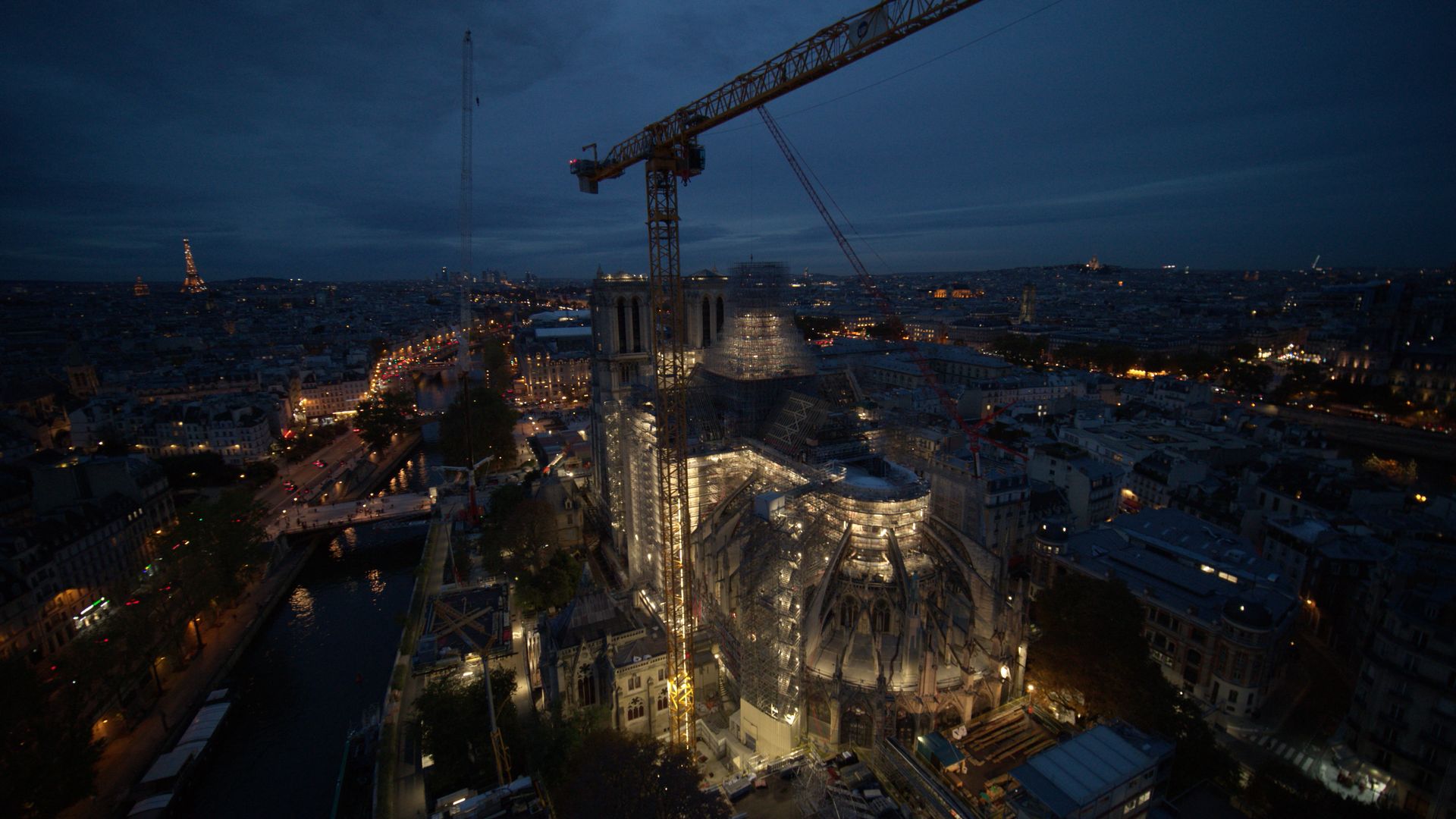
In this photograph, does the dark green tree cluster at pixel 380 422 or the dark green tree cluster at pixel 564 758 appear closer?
the dark green tree cluster at pixel 564 758

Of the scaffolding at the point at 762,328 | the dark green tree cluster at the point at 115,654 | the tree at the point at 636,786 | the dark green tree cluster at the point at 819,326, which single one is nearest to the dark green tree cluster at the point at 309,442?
the dark green tree cluster at the point at 115,654

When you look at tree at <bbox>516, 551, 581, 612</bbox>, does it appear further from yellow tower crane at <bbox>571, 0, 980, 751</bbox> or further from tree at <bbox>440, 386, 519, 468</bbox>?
tree at <bbox>440, 386, 519, 468</bbox>

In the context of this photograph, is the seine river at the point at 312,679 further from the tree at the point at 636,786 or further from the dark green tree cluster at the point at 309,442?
the dark green tree cluster at the point at 309,442

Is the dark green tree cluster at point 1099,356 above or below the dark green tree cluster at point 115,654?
above

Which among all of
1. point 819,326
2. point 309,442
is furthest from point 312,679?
point 819,326

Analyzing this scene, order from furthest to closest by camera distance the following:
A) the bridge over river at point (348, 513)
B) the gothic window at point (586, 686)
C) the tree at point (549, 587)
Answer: the bridge over river at point (348, 513) → the tree at point (549, 587) → the gothic window at point (586, 686)
